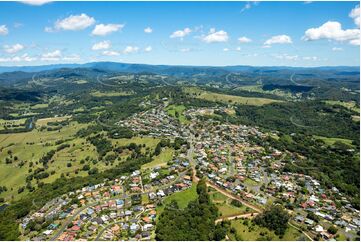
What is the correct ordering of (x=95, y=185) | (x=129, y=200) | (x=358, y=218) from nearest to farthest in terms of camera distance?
1. (x=358, y=218)
2. (x=129, y=200)
3. (x=95, y=185)

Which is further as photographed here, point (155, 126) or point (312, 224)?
point (155, 126)

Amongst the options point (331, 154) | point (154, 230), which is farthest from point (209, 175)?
point (331, 154)

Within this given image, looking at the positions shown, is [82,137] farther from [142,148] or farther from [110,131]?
[142,148]

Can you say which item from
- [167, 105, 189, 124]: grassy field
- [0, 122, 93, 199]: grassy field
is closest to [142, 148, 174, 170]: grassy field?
[0, 122, 93, 199]: grassy field

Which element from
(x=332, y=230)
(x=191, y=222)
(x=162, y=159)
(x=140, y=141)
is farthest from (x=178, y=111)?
(x=332, y=230)

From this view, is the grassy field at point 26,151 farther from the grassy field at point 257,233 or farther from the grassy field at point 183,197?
the grassy field at point 257,233

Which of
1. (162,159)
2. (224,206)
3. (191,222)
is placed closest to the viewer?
(191,222)

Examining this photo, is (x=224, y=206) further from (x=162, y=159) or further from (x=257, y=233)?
(x=162, y=159)

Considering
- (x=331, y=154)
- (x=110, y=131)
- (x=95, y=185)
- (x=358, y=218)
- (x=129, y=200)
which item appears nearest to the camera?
(x=358, y=218)
